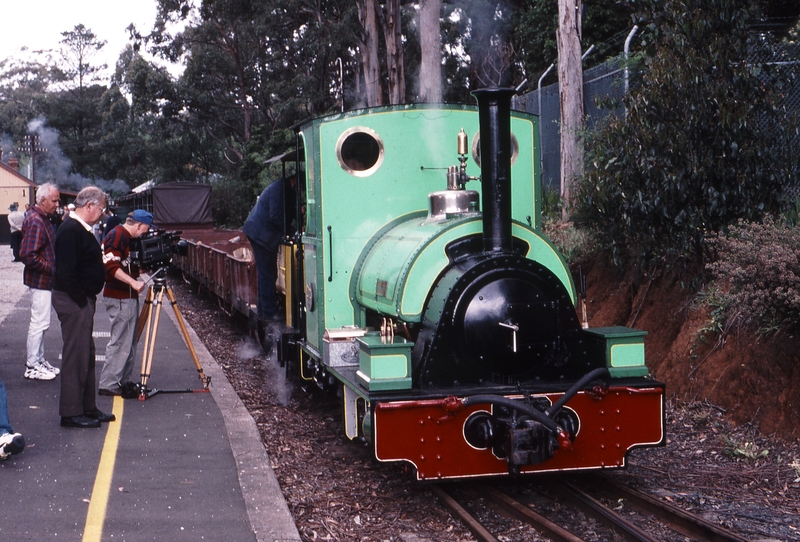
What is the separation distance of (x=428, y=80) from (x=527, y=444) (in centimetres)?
1329

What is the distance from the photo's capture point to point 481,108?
5230mm

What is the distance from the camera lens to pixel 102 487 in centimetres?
545

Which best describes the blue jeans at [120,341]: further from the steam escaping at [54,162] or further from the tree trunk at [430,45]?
the steam escaping at [54,162]

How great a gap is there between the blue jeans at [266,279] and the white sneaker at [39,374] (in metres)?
2.10

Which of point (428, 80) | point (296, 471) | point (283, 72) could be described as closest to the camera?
point (296, 471)

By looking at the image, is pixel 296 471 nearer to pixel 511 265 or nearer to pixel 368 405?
pixel 368 405

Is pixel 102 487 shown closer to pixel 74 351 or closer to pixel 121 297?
pixel 74 351

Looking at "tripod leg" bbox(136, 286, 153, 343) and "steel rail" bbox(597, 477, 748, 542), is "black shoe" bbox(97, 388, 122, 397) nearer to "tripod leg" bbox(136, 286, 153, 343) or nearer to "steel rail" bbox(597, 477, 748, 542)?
"tripod leg" bbox(136, 286, 153, 343)

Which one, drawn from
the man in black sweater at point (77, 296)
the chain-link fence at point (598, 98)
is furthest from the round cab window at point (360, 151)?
the chain-link fence at point (598, 98)

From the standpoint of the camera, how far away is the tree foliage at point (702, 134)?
7.60m

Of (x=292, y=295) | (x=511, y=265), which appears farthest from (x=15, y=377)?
(x=511, y=265)

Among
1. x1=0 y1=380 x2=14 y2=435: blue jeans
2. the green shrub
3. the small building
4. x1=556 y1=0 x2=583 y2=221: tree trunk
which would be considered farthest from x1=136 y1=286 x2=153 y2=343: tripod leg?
the small building

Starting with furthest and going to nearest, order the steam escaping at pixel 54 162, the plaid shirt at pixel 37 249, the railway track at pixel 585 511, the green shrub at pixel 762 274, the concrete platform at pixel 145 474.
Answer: the steam escaping at pixel 54 162 < the plaid shirt at pixel 37 249 < the green shrub at pixel 762 274 < the concrete platform at pixel 145 474 < the railway track at pixel 585 511

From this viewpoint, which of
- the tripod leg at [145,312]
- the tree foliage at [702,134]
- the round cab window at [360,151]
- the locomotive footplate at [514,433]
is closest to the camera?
the locomotive footplate at [514,433]
